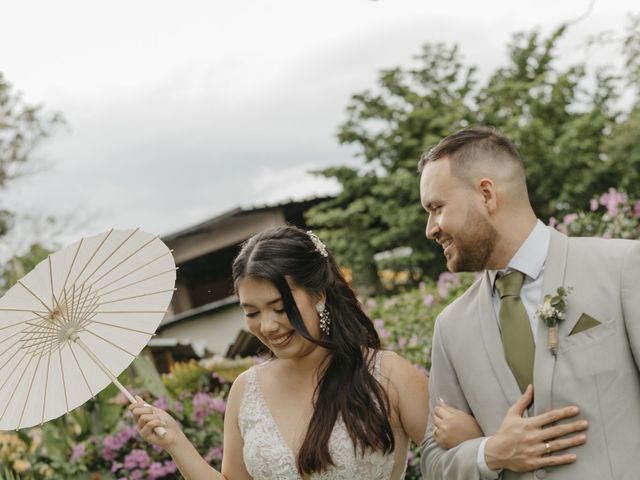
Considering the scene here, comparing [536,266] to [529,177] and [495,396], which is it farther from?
[529,177]

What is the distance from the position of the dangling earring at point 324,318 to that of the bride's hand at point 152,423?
29.0 inches

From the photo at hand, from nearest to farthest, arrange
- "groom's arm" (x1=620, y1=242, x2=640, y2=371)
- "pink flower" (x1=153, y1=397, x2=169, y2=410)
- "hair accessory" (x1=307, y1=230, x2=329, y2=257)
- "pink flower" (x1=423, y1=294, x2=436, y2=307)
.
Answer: "groom's arm" (x1=620, y1=242, x2=640, y2=371)
"hair accessory" (x1=307, y1=230, x2=329, y2=257)
"pink flower" (x1=153, y1=397, x2=169, y2=410)
"pink flower" (x1=423, y1=294, x2=436, y2=307)

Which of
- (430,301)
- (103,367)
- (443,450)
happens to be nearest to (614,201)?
(430,301)

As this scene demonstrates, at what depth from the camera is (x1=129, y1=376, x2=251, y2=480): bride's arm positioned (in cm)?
315

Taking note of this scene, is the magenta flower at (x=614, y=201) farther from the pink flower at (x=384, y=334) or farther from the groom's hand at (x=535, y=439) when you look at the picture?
the groom's hand at (x=535, y=439)

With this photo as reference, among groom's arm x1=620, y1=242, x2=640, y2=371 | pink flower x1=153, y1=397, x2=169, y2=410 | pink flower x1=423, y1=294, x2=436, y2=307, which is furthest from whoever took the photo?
pink flower x1=423, y1=294, x2=436, y2=307

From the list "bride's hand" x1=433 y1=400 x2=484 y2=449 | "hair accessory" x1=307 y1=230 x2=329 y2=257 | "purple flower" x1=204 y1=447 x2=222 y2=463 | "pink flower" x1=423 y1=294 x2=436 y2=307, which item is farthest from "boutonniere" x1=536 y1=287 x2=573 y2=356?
"pink flower" x1=423 y1=294 x2=436 y2=307

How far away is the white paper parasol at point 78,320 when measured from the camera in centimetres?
306

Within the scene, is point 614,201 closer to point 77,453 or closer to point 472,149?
point 472,149

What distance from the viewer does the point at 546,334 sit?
2.55m

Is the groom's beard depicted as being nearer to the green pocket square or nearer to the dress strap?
the green pocket square

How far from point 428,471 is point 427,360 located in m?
2.98

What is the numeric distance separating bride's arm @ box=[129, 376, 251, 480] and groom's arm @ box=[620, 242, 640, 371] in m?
1.74

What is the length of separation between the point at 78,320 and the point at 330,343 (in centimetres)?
102
